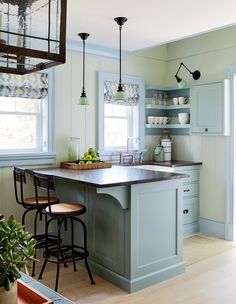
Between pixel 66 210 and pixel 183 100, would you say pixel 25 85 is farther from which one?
pixel 183 100

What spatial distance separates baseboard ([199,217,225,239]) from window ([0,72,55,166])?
2.32 m

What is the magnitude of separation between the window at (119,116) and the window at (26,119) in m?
0.78

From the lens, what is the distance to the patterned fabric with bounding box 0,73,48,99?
3.78 meters

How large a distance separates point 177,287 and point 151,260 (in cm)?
32

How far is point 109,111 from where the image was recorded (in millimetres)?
4883

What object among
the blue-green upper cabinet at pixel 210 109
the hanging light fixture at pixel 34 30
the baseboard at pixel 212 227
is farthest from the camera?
the baseboard at pixel 212 227

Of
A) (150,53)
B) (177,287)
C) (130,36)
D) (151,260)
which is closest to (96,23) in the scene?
(130,36)

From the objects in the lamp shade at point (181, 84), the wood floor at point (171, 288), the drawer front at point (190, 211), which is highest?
the lamp shade at point (181, 84)

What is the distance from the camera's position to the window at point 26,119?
3861 mm

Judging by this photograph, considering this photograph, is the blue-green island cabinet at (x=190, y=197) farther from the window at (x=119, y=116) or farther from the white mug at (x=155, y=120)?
the white mug at (x=155, y=120)

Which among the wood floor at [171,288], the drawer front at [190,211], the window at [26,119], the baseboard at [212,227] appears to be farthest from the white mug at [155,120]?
the wood floor at [171,288]

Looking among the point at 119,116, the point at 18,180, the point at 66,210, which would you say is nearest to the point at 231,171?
the point at 119,116

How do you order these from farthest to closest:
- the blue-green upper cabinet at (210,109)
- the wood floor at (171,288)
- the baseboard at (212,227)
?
the baseboard at (212,227)
the blue-green upper cabinet at (210,109)
the wood floor at (171,288)

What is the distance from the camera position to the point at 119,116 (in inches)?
197
